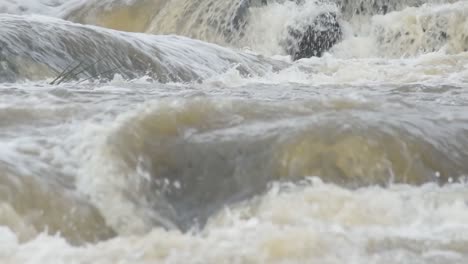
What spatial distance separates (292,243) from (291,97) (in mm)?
2535

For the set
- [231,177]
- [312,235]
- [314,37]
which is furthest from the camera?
[314,37]

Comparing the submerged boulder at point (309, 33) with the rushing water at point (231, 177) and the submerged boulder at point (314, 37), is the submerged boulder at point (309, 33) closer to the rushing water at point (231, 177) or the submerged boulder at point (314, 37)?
the submerged boulder at point (314, 37)

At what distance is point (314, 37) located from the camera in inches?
528

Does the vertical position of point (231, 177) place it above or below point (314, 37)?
above

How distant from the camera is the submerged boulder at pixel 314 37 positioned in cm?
1331

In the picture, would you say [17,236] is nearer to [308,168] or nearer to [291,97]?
[308,168]

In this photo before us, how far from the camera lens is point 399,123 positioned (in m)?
4.04

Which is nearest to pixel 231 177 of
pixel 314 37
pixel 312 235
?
pixel 312 235

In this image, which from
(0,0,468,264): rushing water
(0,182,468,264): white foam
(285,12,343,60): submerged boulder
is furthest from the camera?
(285,12,343,60): submerged boulder

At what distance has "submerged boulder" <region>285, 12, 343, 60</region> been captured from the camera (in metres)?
13.3

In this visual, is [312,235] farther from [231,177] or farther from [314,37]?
[314,37]

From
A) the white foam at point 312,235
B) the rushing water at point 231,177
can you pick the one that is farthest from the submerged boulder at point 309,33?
the white foam at point 312,235

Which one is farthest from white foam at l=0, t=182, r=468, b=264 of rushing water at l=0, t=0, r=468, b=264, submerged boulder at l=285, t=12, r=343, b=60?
submerged boulder at l=285, t=12, r=343, b=60

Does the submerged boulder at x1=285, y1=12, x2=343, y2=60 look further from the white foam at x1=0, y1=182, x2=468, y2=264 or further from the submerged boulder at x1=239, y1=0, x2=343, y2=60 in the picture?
the white foam at x1=0, y1=182, x2=468, y2=264
